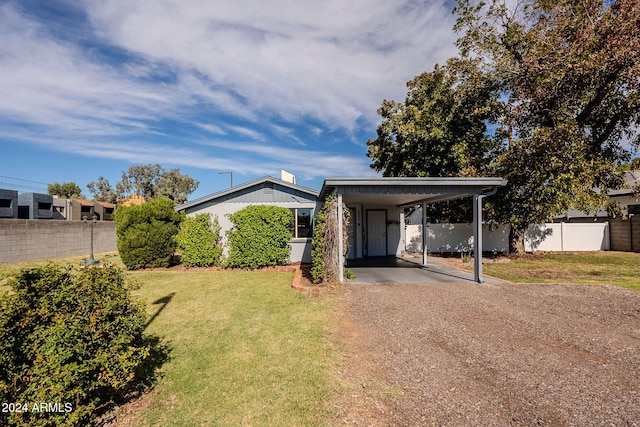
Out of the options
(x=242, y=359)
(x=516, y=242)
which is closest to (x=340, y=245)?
(x=242, y=359)

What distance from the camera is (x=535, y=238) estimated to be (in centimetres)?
1542

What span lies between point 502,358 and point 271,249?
8.63 meters

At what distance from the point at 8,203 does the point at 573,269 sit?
36.8m

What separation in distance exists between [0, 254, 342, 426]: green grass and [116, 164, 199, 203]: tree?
4847cm

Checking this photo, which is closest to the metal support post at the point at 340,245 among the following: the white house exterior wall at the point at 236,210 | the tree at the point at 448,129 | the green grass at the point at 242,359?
the green grass at the point at 242,359

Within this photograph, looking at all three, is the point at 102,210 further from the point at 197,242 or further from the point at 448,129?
the point at 448,129

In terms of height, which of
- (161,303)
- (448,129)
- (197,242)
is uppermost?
(448,129)

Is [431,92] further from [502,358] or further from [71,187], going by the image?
[71,187]

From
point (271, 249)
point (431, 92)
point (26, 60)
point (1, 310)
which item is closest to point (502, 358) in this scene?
point (1, 310)

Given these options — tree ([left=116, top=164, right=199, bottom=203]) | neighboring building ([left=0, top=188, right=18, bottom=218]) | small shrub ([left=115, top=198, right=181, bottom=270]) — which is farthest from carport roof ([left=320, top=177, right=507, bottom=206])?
tree ([left=116, top=164, right=199, bottom=203])

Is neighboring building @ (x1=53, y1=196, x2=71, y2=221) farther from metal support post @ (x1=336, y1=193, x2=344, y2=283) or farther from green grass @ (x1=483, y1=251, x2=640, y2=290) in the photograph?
green grass @ (x1=483, y1=251, x2=640, y2=290)

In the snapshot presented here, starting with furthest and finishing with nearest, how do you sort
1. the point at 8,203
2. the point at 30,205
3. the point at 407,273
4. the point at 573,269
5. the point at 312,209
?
1. the point at 30,205
2. the point at 8,203
3. the point at 312,209
4. the point at 573,269
5. the point at 407,273

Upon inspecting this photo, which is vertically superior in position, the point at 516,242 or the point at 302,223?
the point at 302,223

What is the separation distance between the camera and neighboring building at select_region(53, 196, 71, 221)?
29945mm
